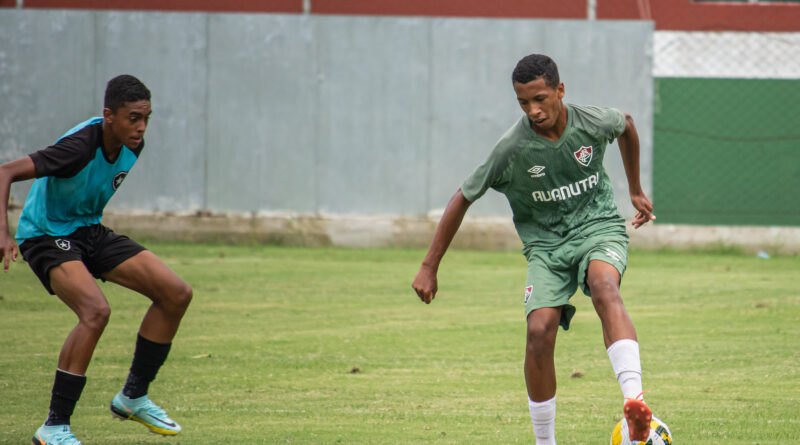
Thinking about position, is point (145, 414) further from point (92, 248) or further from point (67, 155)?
point (67, 155)

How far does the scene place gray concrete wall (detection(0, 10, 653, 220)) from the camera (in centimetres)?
1538

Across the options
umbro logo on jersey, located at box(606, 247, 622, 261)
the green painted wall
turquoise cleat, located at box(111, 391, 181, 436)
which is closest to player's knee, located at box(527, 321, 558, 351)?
umbro logo on jersey, located at box(606, 247, 622, 261)

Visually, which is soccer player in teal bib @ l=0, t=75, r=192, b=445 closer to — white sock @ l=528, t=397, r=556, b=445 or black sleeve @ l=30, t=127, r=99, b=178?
black sleeve @ l=30, t=127, r=99, b=178

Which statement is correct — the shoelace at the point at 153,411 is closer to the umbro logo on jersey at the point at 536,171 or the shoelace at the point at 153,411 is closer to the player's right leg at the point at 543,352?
the player's right leg at the point at 543,352

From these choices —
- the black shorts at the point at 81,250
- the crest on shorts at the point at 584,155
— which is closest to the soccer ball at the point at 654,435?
the crest on shorts at the point at 584,155

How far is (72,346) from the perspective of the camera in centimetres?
545

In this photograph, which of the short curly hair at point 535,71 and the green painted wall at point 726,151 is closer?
the short curly hair at point 535,71

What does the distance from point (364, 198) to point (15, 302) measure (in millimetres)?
6162

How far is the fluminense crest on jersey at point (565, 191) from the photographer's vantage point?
18.1 ft

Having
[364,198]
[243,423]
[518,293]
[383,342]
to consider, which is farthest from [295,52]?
[243,423]

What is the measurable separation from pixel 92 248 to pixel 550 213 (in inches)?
100

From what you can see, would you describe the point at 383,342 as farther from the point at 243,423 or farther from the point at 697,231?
the point at 697,231

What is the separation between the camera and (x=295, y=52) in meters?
15.5

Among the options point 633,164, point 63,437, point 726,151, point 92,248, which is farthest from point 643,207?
point 726,151
